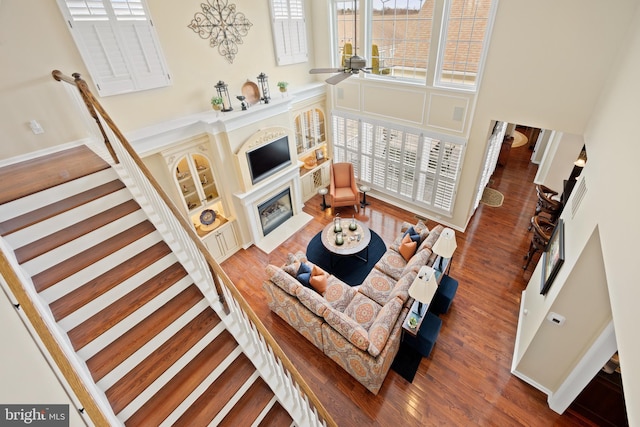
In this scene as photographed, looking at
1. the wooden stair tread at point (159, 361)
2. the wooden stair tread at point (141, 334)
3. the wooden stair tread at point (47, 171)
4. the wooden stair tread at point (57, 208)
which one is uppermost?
the wooden stair tread at point (47, 171)

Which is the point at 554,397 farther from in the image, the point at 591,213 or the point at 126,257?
the point at 126,257

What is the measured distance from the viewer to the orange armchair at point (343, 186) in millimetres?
7121

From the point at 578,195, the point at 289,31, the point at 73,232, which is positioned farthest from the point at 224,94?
the point at 578,195

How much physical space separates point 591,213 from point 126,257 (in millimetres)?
4610

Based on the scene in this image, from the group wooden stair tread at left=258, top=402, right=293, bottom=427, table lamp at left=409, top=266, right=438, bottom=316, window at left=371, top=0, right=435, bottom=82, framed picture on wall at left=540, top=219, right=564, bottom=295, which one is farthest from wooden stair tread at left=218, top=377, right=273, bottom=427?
window at left=371, top=0, right=435, bottom=82

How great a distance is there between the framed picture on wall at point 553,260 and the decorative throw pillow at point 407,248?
1.85 metres

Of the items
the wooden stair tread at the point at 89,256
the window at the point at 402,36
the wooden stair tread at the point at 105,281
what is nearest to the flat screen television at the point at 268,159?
the window at the point at 402,36

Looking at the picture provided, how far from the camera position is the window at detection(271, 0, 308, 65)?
579cm

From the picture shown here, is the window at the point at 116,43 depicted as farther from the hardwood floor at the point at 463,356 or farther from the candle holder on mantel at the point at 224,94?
the hardwood floor at the point at 463,356

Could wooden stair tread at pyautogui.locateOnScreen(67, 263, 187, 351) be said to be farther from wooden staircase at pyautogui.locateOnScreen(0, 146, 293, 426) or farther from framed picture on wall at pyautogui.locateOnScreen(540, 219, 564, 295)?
framed picture on wall at pyautogui.locateOnScreen(540, 219, 564, 295)

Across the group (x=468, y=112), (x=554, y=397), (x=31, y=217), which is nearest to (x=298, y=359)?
(x=554, y=397)

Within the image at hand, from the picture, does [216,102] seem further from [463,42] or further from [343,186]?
[463,42]

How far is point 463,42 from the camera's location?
5.05 metres

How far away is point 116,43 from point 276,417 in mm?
5102
